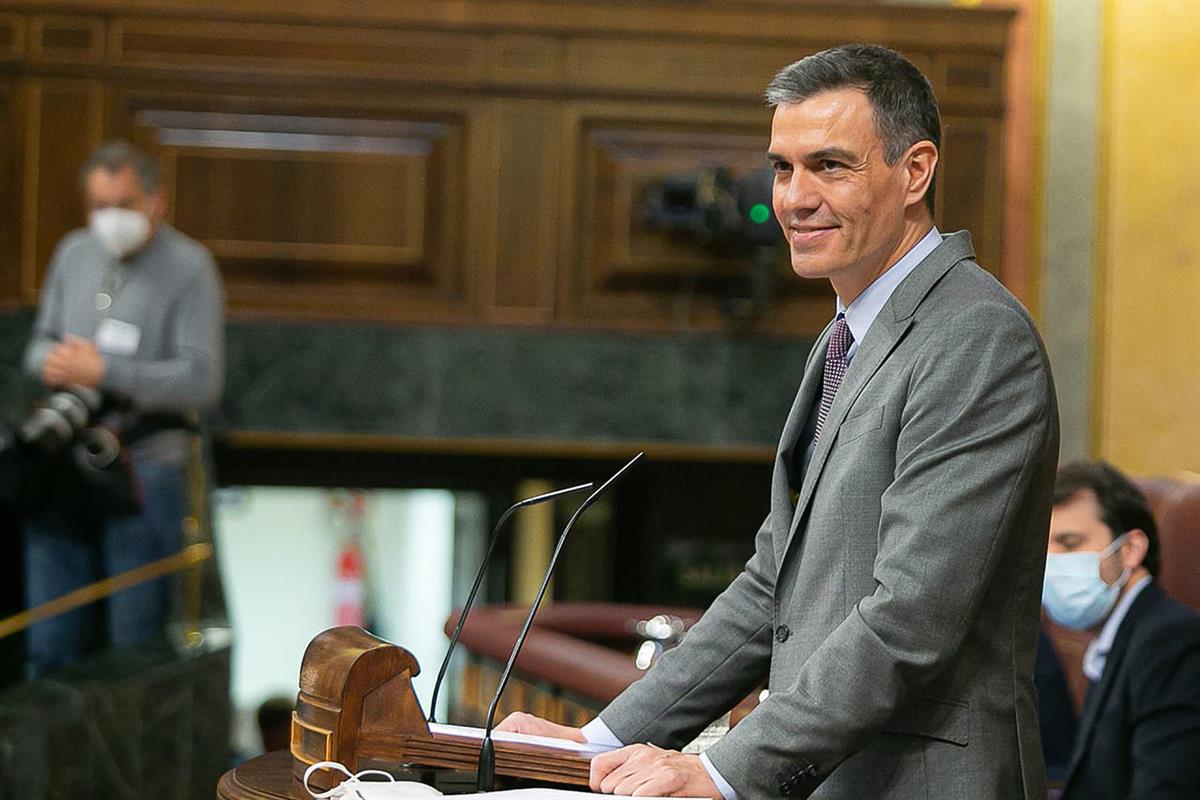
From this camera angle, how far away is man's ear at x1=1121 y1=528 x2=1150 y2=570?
2922 millimetres

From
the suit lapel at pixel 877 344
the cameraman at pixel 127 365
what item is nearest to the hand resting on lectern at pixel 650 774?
the suit lapel at pixel 877 344

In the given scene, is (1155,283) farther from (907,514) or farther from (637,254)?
(907,514)

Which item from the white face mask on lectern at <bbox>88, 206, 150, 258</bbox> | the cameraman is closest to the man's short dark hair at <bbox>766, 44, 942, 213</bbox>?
the cameraman

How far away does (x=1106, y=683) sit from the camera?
2.74 metres

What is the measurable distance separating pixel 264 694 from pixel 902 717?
5448mm

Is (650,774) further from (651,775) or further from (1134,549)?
(1134,549)

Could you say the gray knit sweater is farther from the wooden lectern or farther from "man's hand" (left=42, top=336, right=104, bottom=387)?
the wooden lectern

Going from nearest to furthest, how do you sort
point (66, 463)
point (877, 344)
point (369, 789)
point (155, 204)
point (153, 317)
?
point (369, 789), point (877, 344), point (66, 463), point (153, 317), point (155, 204)

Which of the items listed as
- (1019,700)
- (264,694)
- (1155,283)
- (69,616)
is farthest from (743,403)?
(1019,700)

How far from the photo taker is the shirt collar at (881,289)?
1793 millimetres

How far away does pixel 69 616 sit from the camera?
4.25 m

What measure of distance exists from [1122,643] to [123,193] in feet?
10.1

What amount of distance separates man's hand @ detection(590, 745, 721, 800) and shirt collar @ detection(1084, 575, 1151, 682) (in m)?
1.40

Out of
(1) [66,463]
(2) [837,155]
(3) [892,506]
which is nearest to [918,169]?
(2) [837,155]
